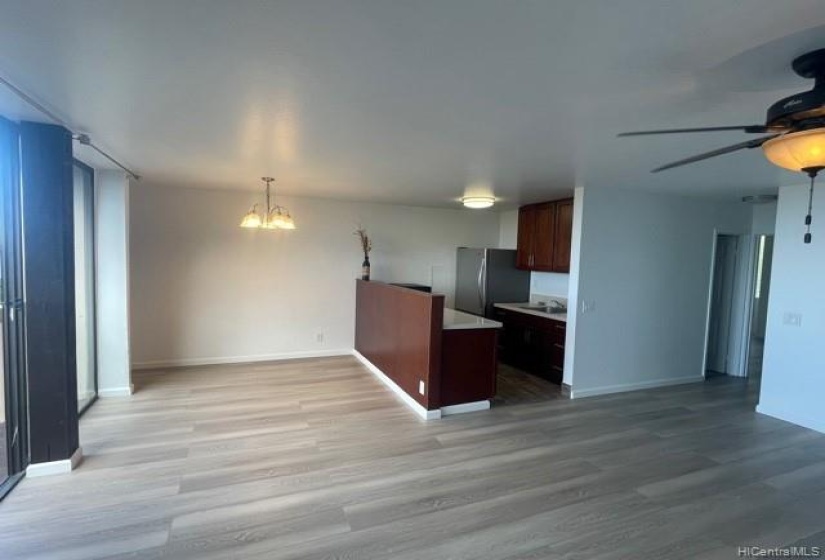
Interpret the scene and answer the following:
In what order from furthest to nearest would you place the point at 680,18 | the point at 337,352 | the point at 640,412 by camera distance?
1. the point at 337,352
2. the point at 640,412
3. the point at 680,18

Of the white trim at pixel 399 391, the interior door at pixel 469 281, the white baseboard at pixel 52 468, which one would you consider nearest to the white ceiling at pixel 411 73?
the white baseboard at pixel 52 468

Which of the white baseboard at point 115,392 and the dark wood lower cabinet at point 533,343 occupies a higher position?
the dark wood lower cabinet at point 533,343

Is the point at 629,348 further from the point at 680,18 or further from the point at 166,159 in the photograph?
the point at 166,159

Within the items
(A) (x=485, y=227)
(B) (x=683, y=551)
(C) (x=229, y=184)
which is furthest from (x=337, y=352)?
(B) (x=683, y=551)

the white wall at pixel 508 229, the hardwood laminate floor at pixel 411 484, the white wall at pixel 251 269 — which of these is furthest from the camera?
the white wall at pixel 508 229

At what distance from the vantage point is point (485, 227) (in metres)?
6.75

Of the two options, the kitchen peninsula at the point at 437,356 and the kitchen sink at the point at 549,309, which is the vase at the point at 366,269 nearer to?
the kitchen peninsula at the point at 437,356

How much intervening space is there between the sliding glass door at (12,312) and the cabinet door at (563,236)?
16.4 feet

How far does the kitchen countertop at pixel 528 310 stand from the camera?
485cm

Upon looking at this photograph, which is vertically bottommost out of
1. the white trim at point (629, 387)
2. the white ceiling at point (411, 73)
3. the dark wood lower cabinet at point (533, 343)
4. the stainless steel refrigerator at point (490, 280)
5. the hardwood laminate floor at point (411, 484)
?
the hardwood laminate floor at point (411, 484)

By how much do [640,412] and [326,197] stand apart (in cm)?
455

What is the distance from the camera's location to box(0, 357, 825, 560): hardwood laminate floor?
215 centimetres

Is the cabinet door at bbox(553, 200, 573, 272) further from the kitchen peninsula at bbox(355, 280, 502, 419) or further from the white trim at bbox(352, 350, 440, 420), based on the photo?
the white trim at bbox(352, 350, 440, 420)

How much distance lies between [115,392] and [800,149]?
5.51 meters
